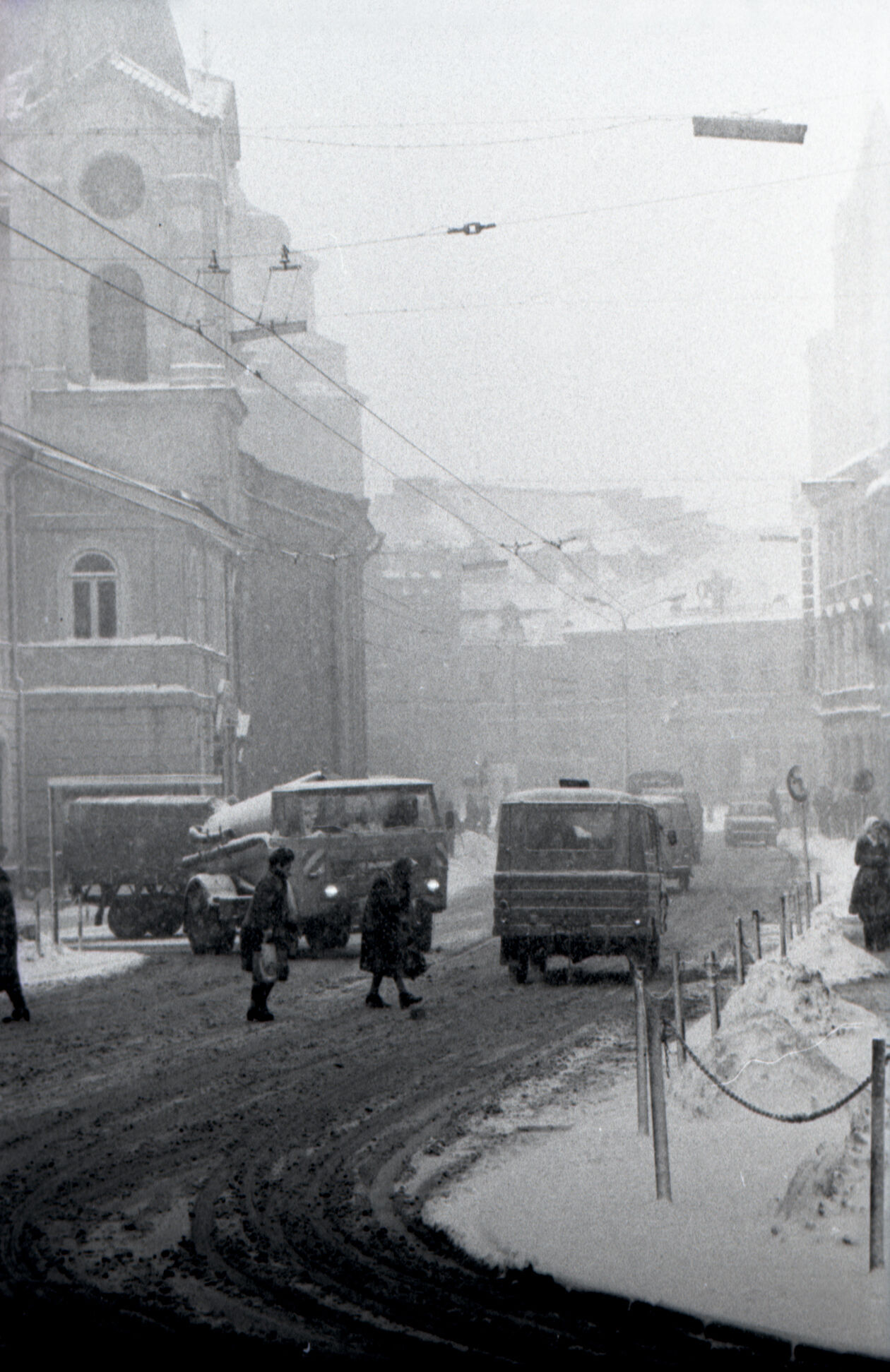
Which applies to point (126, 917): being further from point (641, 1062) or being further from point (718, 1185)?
point (718, 1185)

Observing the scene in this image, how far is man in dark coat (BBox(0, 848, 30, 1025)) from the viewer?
631 inches

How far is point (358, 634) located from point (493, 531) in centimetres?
5020

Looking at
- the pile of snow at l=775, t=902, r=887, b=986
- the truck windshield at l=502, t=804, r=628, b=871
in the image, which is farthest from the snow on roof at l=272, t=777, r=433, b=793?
the pile of snow at l=775, t=902, r=887, b=986

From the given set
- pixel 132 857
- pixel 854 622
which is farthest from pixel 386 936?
pixel 854 622

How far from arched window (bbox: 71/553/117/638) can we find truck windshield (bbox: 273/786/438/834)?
18.7 metres

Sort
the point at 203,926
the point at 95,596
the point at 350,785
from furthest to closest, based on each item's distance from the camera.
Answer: the point at 95,596
the point at 203,926
the point at 350,785

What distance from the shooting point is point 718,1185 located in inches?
334

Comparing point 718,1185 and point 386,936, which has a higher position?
point 386,936

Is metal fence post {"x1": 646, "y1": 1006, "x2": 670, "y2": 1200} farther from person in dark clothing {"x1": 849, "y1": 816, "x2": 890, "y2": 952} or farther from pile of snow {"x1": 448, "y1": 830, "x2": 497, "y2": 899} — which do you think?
pile of snow {"x1": 448, "y1": 830, "x2": 497, "y2": 899}

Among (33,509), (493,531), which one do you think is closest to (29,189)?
(33,509)

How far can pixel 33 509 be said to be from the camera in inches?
1606

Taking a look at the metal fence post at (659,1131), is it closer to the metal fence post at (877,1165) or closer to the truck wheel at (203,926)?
the metal fence post at (877,1165)

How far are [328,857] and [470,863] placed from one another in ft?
84.2

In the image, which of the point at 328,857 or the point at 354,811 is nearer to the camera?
the point at 328,857
